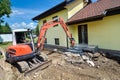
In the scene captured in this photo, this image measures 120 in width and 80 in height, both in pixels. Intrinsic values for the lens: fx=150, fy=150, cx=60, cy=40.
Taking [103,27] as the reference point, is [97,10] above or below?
above

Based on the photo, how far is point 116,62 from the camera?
9.24m

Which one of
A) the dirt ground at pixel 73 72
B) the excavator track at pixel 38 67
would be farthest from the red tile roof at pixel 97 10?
the excavator track at pixel 38 67

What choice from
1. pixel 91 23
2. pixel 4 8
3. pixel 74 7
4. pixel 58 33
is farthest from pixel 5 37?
pixel 91 23

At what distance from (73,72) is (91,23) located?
602 centimetres

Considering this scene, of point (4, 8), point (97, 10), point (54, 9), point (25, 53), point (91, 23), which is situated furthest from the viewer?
point (4, 8)

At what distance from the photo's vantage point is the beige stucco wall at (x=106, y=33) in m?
10.4

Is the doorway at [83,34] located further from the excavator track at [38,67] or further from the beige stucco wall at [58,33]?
the excavator track at [38,67]

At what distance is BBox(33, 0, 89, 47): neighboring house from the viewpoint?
14602mm

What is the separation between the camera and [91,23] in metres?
12.7

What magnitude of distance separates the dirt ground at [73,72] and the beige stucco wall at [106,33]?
174 centimetres

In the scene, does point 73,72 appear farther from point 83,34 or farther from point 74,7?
point 74,7

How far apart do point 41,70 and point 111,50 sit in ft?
18.0

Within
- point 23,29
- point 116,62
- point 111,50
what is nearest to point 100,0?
point 111,50

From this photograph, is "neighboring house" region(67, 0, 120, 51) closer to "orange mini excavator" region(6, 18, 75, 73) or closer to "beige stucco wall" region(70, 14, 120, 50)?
"beige stucco wall" region(70, 14, 120, 50)
